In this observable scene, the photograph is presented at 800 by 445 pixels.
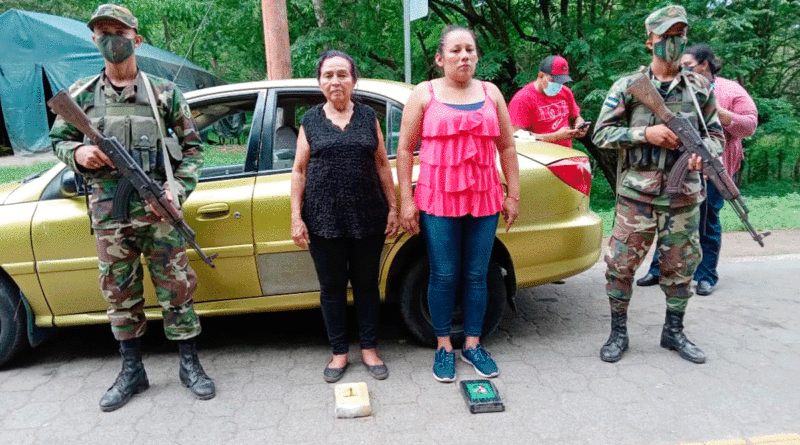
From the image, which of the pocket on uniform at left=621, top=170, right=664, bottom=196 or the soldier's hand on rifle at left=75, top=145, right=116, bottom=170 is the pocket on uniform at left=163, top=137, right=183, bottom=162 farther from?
the pocket on uniform at left=621, top=170, right=664, bottom=196

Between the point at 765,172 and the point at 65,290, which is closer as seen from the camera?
the point at 65,290

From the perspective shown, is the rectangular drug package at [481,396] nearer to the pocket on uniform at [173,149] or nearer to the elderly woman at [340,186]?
Result: the elderly woman at [340,186]

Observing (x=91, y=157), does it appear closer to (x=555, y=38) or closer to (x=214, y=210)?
(x=214, y=210)

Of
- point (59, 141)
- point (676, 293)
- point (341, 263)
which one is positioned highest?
point (59, 141)

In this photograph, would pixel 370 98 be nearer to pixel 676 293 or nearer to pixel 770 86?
pixel 676 293

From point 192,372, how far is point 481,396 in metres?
1.56

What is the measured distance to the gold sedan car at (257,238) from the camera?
312 cm

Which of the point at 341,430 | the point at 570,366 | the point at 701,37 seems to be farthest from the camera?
the point at 701,37

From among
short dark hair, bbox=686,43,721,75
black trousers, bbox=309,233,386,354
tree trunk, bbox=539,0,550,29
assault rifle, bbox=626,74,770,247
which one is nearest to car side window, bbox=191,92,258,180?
black trousers, bbox=309,233,386,354

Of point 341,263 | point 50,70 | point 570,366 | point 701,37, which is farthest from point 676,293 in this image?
point 50,70

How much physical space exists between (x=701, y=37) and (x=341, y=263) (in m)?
8.22

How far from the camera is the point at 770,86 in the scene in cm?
1052

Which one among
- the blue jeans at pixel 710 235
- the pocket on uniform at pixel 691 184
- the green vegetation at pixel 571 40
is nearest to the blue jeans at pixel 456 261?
the pocket on uniform at pixel 691 184

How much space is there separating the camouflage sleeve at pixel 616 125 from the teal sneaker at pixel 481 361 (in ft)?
4.40
